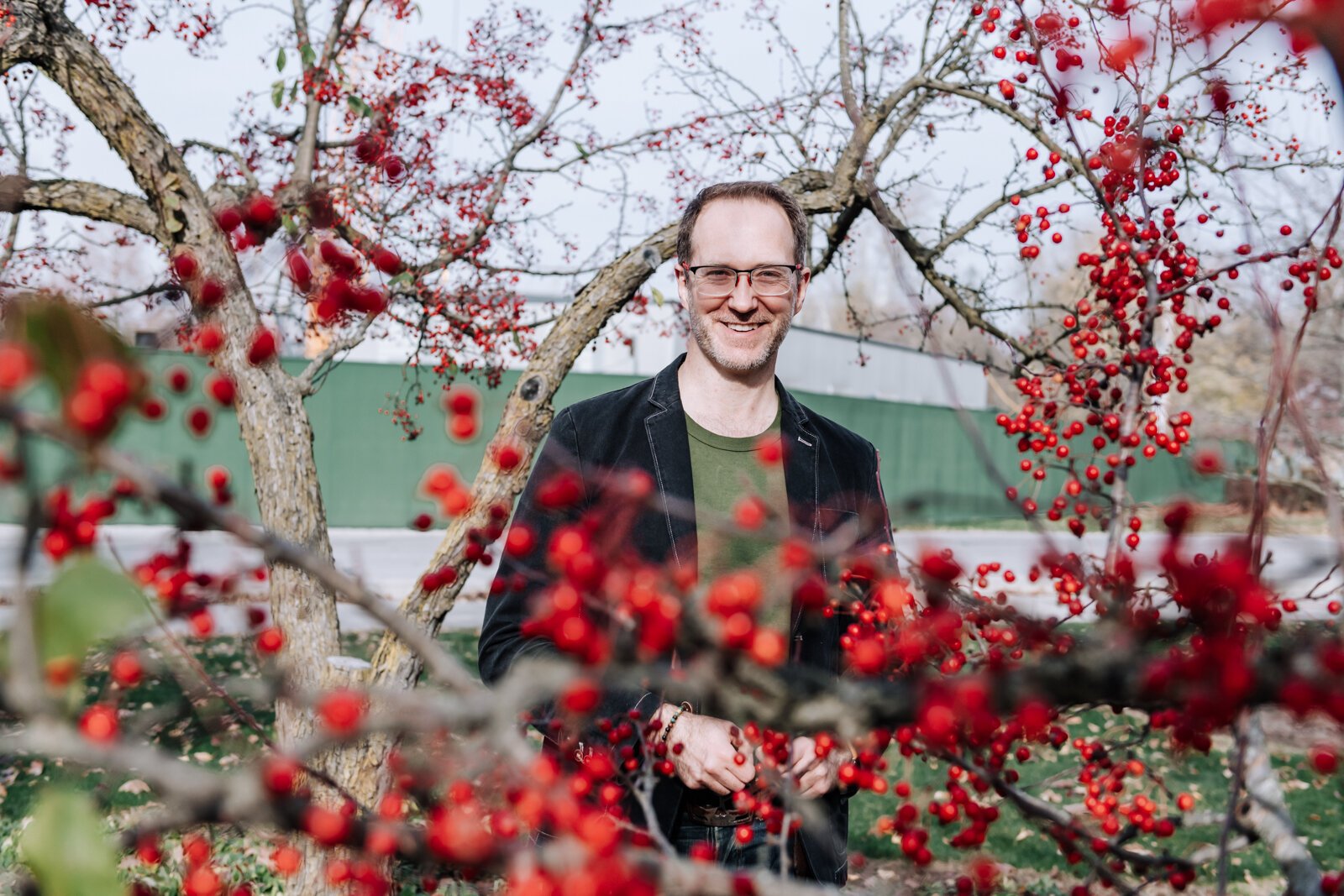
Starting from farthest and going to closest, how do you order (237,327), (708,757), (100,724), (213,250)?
(213,250)
(237,327)
(708,757)
(100,724)

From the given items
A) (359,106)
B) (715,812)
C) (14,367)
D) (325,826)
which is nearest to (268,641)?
(325,826)

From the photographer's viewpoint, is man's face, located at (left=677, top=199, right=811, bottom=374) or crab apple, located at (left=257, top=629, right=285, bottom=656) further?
man's face, located at (left=677, top=199, right=811, bottom=374)

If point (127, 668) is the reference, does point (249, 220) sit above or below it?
above

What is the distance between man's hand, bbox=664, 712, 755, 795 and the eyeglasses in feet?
3.91

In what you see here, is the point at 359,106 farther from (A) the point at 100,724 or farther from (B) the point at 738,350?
(A) the point at 100,724

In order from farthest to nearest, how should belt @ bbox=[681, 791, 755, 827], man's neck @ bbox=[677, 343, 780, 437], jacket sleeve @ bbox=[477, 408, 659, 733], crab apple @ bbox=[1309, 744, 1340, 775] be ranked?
man's neck @ bbox=[677, 343, 780, 437], belt @ bbox=[681, 791, 755, 827], jacket sleeve @ bbox=[477, 408, 659, 733], crab apple @ bbox=[1309, 744, 1340, 775]

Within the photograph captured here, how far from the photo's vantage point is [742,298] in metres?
2.77

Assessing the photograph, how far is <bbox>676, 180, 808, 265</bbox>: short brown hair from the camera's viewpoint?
2902mm

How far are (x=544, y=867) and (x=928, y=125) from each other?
5461mm

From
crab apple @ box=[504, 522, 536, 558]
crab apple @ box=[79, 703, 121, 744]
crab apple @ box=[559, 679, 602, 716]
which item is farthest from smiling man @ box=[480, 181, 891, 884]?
crab apple @ box=[559, 679, 602, 716]

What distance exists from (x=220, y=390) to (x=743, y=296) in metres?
1.92

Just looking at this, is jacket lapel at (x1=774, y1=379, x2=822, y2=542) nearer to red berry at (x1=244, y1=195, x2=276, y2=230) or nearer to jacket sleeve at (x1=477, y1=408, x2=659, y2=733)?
jacket sleeve at (x1=477, y1=408, x2=659, y2=733)

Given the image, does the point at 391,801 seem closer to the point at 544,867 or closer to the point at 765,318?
the point at 544,867

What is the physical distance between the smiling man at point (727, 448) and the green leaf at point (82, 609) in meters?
1.67
